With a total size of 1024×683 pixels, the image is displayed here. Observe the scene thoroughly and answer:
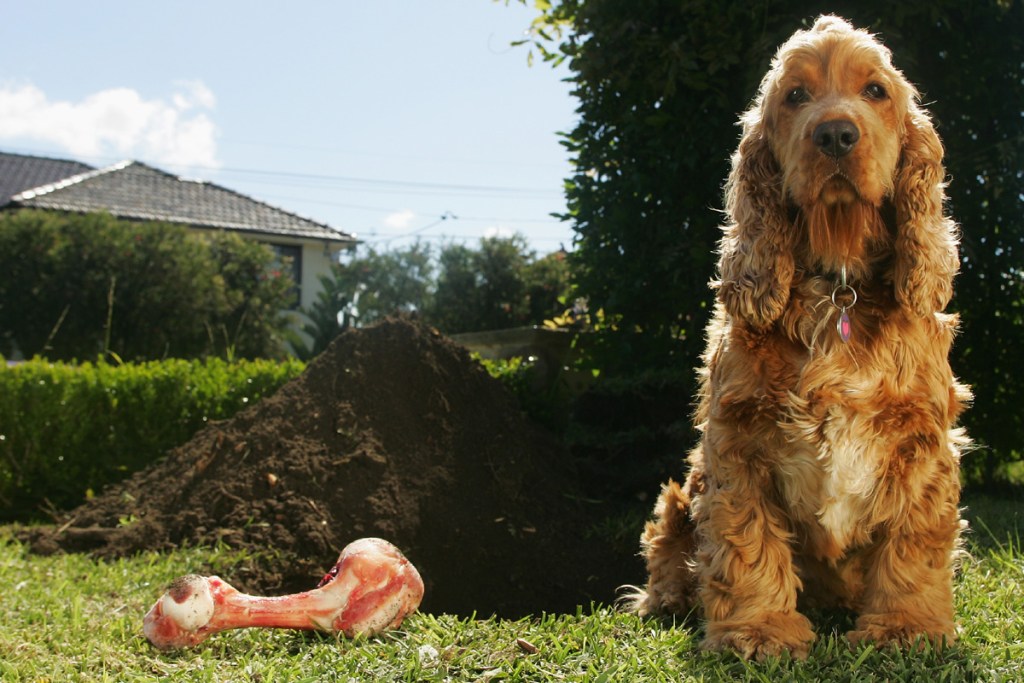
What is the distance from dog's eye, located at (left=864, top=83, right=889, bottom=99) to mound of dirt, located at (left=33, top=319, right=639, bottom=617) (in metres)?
2.70

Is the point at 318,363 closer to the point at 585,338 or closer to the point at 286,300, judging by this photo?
the point at 585,338

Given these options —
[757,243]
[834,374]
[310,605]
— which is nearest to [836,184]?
[757,243]

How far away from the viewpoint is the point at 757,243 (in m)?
2.81

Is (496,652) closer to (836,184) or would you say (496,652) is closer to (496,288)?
(836,184)

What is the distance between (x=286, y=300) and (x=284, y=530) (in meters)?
16.1

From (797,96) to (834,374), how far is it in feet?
2.92

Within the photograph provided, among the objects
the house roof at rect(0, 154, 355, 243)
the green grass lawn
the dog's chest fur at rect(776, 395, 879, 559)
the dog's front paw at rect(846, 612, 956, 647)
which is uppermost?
the house roof at rect(0, 154, 355, 243)

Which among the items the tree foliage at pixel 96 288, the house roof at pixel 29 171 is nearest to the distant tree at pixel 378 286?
the tree foliage at pixel 96 288

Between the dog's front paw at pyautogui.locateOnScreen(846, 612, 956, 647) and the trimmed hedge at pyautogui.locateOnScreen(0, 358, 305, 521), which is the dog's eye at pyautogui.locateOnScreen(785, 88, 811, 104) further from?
the trimmed hedge at pyautogui.locateOnScreen(0, 358, 305, 521)

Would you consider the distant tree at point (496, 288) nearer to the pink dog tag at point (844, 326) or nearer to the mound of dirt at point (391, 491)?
the mound of dirt at point (391, 491)

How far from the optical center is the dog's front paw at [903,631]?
2715 mm

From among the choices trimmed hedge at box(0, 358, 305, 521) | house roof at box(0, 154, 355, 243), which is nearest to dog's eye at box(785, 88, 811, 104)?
trimmed hedge at box(0, 358, 305, 521)

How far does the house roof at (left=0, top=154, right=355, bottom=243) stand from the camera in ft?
84.7

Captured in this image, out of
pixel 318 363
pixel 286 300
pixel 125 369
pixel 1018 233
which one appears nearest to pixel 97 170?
pixel 286 300
